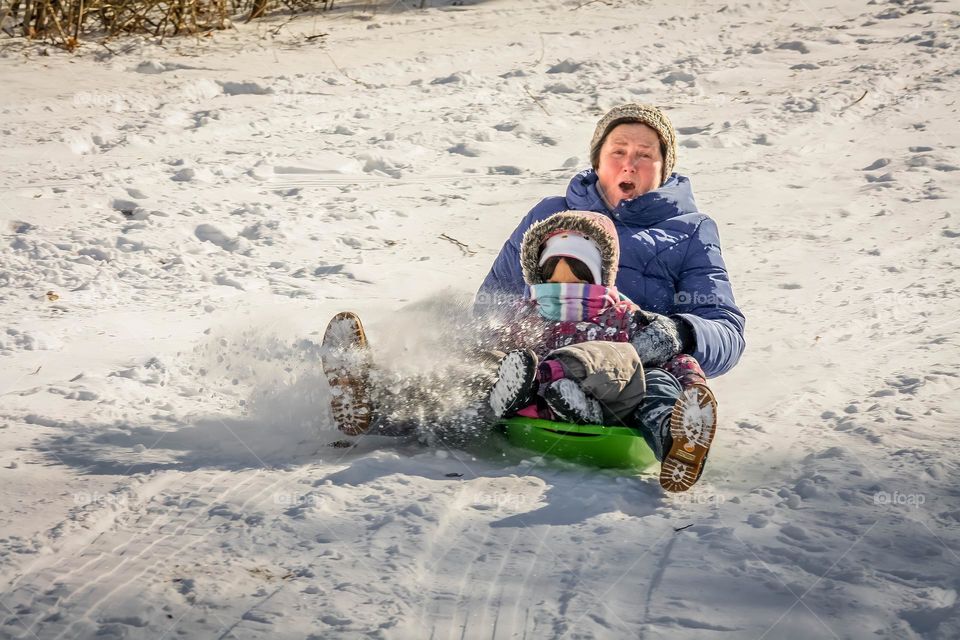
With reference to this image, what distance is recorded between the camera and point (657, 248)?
3.68 m

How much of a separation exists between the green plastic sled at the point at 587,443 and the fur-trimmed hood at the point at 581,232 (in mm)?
483

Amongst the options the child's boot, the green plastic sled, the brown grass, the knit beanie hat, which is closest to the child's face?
A: the child's boot

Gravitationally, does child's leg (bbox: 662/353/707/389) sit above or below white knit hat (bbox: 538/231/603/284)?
below

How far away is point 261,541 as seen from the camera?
266 cm

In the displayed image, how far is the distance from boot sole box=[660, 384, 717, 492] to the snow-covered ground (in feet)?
0.22

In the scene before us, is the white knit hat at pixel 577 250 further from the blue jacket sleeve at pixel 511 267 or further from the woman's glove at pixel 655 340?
the blue jacket sleeve at pixel 511 267

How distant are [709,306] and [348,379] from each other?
116 cm

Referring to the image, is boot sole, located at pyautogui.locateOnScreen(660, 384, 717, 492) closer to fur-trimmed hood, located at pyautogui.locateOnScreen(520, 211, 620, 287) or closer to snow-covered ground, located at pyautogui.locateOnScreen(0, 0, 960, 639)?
snow-covered ground, located at pyautogui.locateOnScreen(0, 0, 960, 639)

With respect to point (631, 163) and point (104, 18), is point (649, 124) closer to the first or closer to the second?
point (631, 163)

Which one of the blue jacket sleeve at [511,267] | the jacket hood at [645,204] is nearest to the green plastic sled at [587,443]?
the blue jacket sleeve at [511,267]

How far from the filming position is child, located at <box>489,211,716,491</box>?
117 inches

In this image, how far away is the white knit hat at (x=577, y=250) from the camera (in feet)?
11.0

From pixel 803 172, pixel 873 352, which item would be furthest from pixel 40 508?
pixel 803 172

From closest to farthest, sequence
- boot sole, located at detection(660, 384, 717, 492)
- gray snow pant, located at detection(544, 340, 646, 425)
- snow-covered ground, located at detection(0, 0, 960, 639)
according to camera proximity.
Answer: snow-covered ground, located at detection(0, 0, 960, 639) < boot sole, located at detection(660, 384, 717, 492) < gray snow pant, located at detection(544, 340, 646, 425)
